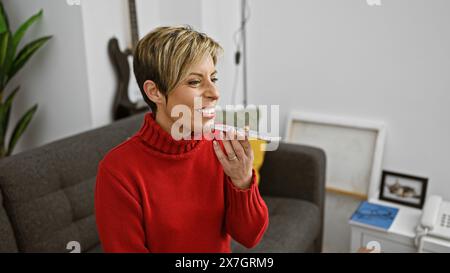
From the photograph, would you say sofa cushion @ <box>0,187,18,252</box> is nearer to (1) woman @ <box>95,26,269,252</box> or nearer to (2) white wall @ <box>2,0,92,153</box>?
(2) white wall @ <box>2,0,92,153</box>

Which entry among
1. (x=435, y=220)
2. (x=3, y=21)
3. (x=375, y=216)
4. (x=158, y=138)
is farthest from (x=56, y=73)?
(x=435, y=220)

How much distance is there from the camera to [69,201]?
1.12 m

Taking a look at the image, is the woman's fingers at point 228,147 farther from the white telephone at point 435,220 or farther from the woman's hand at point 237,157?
the white telephone at point 435,220

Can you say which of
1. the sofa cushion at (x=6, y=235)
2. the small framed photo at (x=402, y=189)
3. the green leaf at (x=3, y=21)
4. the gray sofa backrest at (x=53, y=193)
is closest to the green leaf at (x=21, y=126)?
the green leaf at (x=3, y=21)

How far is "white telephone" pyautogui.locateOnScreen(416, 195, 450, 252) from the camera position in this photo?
1.14m

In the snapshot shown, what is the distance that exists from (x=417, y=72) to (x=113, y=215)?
0.69 m

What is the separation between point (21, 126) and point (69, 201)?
53 cm

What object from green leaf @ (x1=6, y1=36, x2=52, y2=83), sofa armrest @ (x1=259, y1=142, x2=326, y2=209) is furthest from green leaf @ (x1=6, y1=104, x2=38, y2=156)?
sofa armrest @ (x1=259, y1=142, x2=326, y2=209)

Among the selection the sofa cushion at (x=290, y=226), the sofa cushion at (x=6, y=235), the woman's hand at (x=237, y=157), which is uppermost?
the woman's hand at (x=237, y=157)

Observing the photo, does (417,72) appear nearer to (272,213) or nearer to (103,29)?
(272,213)

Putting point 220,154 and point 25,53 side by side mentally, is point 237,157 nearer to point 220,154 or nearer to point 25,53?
point 220,154

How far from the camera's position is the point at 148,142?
2.17 feet

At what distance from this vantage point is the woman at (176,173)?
562 millimetres

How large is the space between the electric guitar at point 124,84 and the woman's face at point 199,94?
0.76 metres
